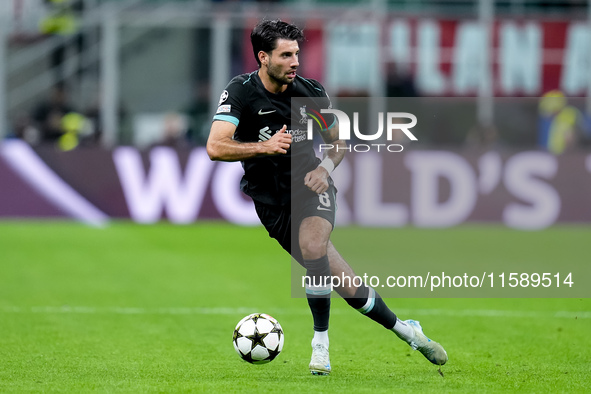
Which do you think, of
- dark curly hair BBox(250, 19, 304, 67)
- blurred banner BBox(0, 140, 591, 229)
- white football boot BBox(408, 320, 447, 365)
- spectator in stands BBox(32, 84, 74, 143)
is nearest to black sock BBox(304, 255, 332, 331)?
white football boot BBox(408, 320, 447, 365)

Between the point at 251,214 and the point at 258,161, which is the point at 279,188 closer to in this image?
the point at 258,161

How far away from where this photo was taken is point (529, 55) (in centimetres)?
2044

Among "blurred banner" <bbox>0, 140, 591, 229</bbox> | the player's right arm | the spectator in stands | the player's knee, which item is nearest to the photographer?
the player's right arm

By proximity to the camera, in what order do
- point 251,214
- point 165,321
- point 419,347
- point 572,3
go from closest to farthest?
point 419,347
point 165,321
point 251,214
point 572,3

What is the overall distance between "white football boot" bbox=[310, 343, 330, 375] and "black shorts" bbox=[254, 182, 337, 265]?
57cm

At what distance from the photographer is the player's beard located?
6211 mm

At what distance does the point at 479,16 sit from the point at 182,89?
6.09 metres

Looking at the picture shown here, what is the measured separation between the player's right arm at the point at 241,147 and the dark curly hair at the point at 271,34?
0.57m

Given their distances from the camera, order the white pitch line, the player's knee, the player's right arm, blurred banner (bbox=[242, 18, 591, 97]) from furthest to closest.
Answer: blurred banner (bbox=[242, 18, 591, 97]) → the white pitch line → the player's knee → the player's right arm

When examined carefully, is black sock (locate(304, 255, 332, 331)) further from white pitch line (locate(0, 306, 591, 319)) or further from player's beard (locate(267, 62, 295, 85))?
white pitch line (locate(0, 306, 591, 319))

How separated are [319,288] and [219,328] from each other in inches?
81.3

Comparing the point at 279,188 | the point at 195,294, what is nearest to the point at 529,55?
the point at 195,294

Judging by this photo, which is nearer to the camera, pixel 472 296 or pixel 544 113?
pixel 472 296

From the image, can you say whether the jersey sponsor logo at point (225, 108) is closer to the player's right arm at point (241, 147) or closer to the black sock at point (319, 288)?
the player's right arm at point (241, 147)
